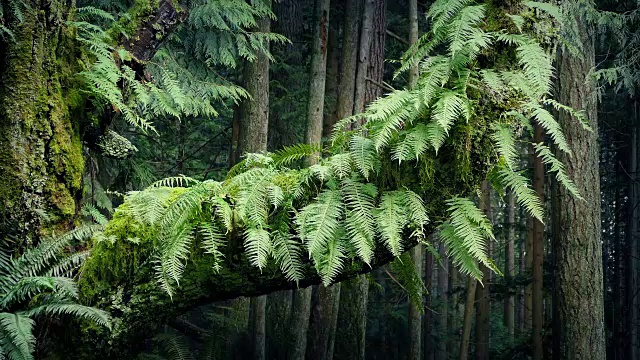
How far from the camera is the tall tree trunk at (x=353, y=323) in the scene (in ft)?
38.1

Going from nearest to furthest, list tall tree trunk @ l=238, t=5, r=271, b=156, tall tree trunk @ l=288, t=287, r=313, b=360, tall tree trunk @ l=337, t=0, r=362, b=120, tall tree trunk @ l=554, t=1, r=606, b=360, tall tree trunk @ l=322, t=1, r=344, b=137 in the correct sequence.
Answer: tall tree trunk @ l=554, t=1, r=606, b=360, tall tree trunk @ l=238, t=5, r=271, b=156, tall tree trunk @ l=288, t=287, r=313, b=360, tall tree trunk @ l=337, t=0, r=362, b=120, tall tree trunk @ l=322, t=1, r=344, b=137

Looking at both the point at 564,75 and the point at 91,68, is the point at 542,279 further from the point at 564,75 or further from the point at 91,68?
the point at 91,68

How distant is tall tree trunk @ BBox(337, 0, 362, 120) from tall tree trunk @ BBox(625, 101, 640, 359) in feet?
28.6

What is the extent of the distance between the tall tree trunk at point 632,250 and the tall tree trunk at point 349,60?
344 inches

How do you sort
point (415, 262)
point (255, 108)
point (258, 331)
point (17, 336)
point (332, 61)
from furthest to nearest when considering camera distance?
point (332, 61), point (415, 262), point (258, 331), point (255, 108), point (17, 336)

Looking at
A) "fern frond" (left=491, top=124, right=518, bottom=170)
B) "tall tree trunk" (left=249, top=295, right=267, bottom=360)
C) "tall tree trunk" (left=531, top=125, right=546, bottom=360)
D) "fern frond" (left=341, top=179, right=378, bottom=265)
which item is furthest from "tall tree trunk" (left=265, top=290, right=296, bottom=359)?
"fern frond" (left=491, top=124, right=518, bottom=170)

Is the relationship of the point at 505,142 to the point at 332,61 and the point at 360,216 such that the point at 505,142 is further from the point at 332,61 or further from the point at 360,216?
the point at 332,61

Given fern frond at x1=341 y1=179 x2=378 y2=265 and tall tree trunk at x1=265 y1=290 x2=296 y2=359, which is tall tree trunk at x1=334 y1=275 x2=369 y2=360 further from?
fern frond at x1=341 y1=179 x2=378 y2=265

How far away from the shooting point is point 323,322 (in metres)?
11.6

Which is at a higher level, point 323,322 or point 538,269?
point 538,269

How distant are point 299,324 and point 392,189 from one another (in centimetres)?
855

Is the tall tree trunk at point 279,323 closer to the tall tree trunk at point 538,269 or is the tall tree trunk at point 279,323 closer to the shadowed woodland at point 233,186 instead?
the tall tree trunk at point 538,269

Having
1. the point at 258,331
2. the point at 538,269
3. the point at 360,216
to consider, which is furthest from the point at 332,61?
the point at 360,216

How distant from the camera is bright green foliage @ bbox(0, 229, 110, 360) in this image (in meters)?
2.78
